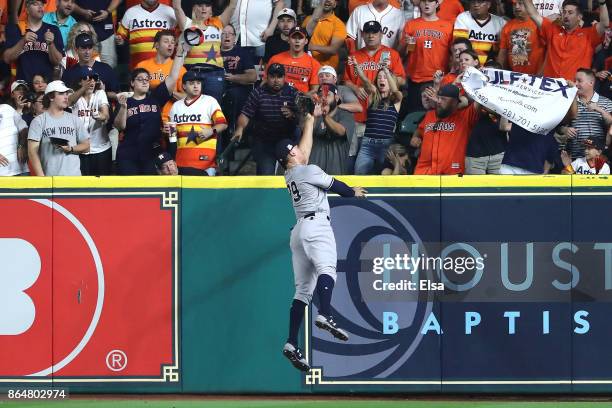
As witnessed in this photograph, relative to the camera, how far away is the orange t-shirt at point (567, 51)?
16594mm

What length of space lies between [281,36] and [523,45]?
10.9 ft

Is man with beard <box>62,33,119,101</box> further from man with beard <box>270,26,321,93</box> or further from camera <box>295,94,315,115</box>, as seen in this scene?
camera <box>295,94,315,115</box>

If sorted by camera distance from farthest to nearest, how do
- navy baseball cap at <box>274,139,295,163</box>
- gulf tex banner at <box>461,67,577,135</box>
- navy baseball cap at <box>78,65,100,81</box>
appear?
navy baseball cap at <box>78,65,100,81</box> → gulf tex banner at <box>461,67,577,135</box> → navy baseball cap at <box>274,139,295,163</box>

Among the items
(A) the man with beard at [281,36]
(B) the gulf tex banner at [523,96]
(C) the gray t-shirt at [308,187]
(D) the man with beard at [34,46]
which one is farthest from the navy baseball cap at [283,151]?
(D) the man with beard at [34,46]

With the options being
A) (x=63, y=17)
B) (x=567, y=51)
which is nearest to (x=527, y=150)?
(x=567, y=51)

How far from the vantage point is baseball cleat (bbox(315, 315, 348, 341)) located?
41.1 ft

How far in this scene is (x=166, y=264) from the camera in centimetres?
1360

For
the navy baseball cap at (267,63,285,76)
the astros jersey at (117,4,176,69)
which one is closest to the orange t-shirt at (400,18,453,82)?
the navy baseball cap at (267,63,285,76)

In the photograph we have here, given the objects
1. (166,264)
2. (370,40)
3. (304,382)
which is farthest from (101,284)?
(370,40)

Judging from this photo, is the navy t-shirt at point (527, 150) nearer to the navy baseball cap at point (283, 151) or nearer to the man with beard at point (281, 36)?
the navy baseball cap at point (283, 151)

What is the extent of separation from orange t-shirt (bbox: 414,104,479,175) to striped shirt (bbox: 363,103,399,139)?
0.94 meters

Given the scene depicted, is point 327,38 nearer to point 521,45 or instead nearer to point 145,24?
point 145,24

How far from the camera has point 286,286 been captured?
13594 millimetres

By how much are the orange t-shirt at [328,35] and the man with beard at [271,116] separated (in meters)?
1.99
